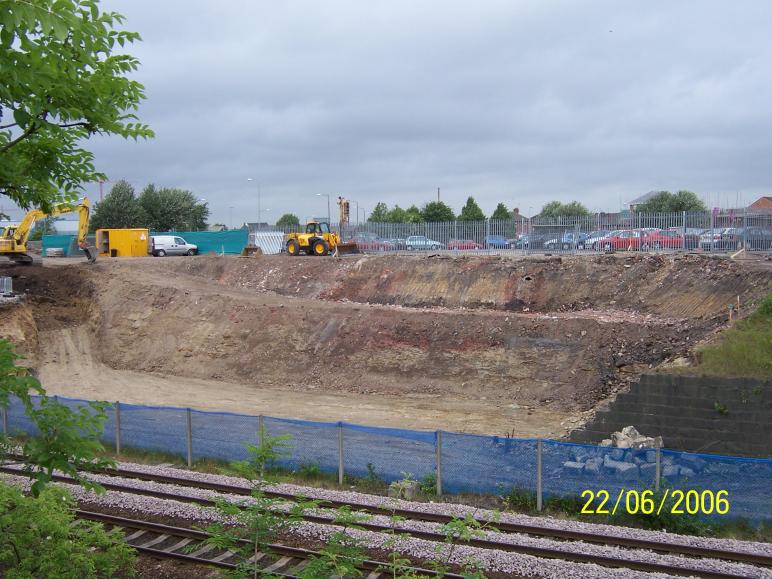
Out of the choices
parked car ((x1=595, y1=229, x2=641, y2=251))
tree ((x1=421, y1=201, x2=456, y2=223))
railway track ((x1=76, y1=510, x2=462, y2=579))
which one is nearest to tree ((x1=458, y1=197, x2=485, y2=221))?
tree ((x1=421, y1=201, x2=456, y2=223))

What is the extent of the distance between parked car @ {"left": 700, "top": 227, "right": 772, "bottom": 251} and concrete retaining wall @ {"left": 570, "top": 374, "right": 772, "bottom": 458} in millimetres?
20049

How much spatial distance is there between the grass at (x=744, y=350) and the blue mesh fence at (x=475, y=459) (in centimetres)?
492

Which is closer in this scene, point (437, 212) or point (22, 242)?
point (22, 242)

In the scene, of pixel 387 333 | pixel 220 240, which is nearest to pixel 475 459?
pixel 387 333

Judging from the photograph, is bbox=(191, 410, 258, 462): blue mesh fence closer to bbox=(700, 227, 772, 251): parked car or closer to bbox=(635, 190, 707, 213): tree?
bbox=(700, 227, 772, 251): parked car

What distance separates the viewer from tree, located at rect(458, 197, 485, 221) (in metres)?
92.5

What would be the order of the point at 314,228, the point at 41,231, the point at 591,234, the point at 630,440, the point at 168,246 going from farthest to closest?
1. the point at 41,231
2. the point at 168,246
3. the point at 314,228
4. the point at 591,234
5. the point at 630,440

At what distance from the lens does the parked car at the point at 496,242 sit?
42562mm

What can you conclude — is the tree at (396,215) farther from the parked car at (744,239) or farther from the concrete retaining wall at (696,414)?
the concrete retaining wall at (696,414)

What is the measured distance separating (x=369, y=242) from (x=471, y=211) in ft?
155

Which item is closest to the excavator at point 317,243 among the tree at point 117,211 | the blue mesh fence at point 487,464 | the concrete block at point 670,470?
the blue mesh fence at point 487,464

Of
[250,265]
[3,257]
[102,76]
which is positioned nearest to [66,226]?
[3,257]

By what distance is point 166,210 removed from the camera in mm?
78875

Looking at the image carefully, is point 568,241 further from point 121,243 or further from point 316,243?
point 121,243
